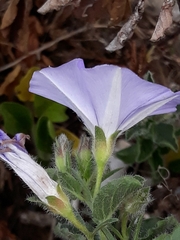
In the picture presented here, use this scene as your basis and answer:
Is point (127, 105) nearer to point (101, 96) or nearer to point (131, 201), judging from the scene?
point (101, 96)

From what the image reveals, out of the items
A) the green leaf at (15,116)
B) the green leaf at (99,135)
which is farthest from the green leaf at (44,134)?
the green leaf at (99,135)

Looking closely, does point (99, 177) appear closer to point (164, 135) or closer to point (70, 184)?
point (70, 184)

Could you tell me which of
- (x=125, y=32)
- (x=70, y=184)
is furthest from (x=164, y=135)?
(x=70, y=184)

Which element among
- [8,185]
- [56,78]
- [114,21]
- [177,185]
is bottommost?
[177,185]

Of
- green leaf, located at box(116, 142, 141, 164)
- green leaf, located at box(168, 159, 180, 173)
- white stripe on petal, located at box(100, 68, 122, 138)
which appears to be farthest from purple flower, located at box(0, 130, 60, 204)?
green leaf, located at box(168, 159, 180, 173)

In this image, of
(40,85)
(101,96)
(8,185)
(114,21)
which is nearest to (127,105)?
(101,96)

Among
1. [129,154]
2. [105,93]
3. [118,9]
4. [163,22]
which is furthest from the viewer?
[129,154]
